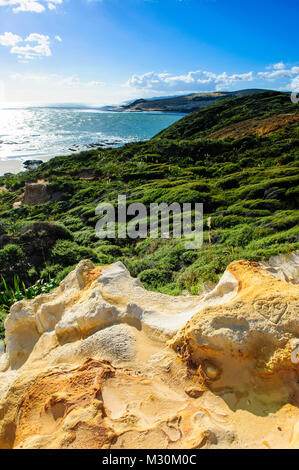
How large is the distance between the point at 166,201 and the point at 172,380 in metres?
16.4

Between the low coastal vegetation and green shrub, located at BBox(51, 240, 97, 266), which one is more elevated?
the low coastal vegetation

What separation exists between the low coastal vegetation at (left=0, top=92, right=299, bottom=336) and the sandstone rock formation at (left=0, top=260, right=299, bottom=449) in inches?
158

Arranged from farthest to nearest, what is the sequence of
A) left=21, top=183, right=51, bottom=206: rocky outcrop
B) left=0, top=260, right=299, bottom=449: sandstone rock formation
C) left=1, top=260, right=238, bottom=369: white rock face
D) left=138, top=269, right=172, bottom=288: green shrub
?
left=21, top=183, right=51, bottom=206: rocky outcrop, left=138, top=269, right=172, bottom=288: green shrub, left=1, top=260, right=238, bottom=369: white rock face, left=0, top=260, right=299, bottom=449: sandstone rock formation

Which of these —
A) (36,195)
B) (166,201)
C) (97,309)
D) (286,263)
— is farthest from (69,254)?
(36,195)

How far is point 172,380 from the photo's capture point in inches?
127

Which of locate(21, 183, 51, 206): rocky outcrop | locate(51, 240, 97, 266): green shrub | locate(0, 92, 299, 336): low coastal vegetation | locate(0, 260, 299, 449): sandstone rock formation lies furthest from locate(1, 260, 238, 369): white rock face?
locate(21, 183, 51, 206): rocky outcrop

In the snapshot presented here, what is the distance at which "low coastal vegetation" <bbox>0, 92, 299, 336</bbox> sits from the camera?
1051cm

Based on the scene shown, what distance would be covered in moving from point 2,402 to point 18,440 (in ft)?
2.02

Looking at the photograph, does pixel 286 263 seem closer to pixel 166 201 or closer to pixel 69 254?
pixel 69 254

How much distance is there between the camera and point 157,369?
3375 mm

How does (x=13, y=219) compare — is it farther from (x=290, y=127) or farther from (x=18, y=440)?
(x=290, y=127)

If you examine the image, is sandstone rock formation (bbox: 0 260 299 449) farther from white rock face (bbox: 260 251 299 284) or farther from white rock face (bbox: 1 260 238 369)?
white rock face (bbox: 260 251 299 284)
